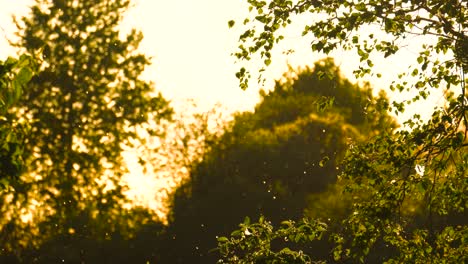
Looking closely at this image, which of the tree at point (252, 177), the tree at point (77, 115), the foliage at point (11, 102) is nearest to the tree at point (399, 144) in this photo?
the foliage at point (11, 102)

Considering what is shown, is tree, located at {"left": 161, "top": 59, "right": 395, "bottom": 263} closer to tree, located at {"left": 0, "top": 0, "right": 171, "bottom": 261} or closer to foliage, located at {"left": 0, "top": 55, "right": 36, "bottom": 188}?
tree, located at {"left": 0, "top": 0, "right": 171, "bottom": 261}

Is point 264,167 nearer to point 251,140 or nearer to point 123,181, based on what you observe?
point 251,140

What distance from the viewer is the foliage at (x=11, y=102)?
4598 mm

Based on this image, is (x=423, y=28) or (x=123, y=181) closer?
(x=423, y=28)

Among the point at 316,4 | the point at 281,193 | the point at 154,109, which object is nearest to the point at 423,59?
the point at 316,4

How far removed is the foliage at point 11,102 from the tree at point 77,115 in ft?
52.9

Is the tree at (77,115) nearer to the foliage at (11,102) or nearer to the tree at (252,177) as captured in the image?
the tree at (252,177)

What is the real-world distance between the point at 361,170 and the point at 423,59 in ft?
6.85

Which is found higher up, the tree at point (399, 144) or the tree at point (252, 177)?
the tree at point (252, 177)

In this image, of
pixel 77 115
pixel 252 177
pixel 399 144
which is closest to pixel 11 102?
pixel 399 144

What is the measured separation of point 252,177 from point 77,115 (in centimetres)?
1177

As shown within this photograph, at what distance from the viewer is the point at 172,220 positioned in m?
28.8

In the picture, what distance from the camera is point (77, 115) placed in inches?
826

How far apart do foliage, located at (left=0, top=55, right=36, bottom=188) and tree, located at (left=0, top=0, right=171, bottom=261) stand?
16136 mm
